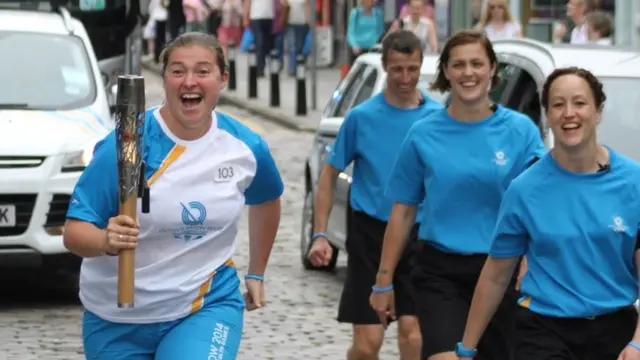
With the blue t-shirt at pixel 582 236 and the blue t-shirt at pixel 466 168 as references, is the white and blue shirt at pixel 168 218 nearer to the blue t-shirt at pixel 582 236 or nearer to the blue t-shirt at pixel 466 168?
the blue t-shirt at pixel 582 236

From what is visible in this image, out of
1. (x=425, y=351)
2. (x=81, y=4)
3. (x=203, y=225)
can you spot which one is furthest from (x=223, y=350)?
(x=81, y=4)

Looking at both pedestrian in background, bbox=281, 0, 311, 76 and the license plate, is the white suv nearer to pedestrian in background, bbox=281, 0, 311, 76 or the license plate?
the license plate

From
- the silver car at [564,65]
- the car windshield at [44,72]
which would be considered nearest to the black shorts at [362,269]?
the silver car at [564,65]

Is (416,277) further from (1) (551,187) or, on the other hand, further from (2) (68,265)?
(2) (68,265)

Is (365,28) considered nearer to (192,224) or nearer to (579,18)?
(579,18)

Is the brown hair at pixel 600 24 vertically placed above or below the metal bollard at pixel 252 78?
above

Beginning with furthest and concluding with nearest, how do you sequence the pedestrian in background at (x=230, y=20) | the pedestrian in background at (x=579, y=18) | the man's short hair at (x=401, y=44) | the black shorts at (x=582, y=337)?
1. the pedestrian in background at (x=230, y=20)
2. the pedestrian in background at (x=579, y=18)
3. the man's short hair at (x=401, y=44)
4. the black shorts at (x=582, y=337)

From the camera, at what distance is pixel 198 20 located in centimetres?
3612

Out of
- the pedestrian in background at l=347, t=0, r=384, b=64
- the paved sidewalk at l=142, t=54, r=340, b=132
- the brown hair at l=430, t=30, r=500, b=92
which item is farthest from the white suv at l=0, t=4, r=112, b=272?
the pedestrian in background at l=347, t=0, r=384, b=64

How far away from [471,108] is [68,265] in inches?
189

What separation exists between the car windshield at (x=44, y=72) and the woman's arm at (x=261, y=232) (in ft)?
19.6

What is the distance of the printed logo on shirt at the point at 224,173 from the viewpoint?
6.02 m

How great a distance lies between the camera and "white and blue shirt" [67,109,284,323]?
5852 millimetres

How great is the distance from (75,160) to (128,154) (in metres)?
6.12
